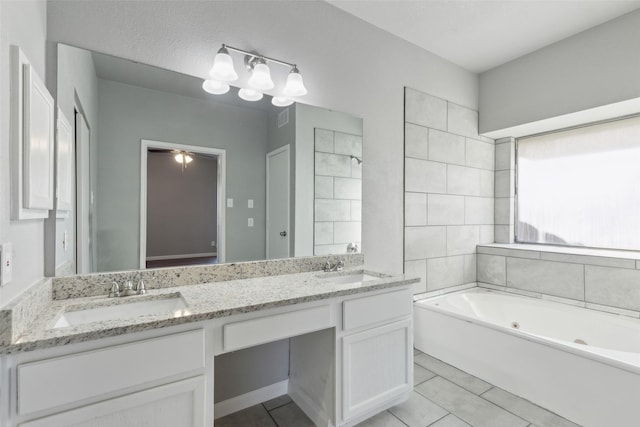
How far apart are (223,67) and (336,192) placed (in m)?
1.07

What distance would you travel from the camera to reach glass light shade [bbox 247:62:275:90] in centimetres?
182

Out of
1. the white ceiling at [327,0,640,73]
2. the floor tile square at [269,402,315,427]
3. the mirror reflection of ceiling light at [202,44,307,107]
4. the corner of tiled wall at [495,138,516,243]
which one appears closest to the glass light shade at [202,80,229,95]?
the mirror reflection of ceiling light at [202,44,307,107]

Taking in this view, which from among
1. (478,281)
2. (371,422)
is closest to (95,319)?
(371,422)

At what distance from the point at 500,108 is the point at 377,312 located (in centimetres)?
257

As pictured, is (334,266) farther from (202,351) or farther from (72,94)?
(72,94)

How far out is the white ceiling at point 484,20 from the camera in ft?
7.23

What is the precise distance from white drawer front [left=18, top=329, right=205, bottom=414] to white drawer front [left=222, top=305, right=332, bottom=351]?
13cm

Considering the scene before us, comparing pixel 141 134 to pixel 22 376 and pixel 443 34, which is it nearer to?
pixel 22 376

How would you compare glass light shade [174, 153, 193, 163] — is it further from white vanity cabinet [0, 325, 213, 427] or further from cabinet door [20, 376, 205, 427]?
cabinet door [20, 376, 205, 427]

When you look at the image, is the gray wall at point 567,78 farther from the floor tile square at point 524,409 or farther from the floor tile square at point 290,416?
the floor tile square at point 290,416

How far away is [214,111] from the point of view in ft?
5.90

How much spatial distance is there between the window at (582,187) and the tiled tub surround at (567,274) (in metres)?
0.16

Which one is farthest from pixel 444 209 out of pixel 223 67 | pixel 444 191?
pixel 223 67

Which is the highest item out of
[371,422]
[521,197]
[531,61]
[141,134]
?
[531,61]
